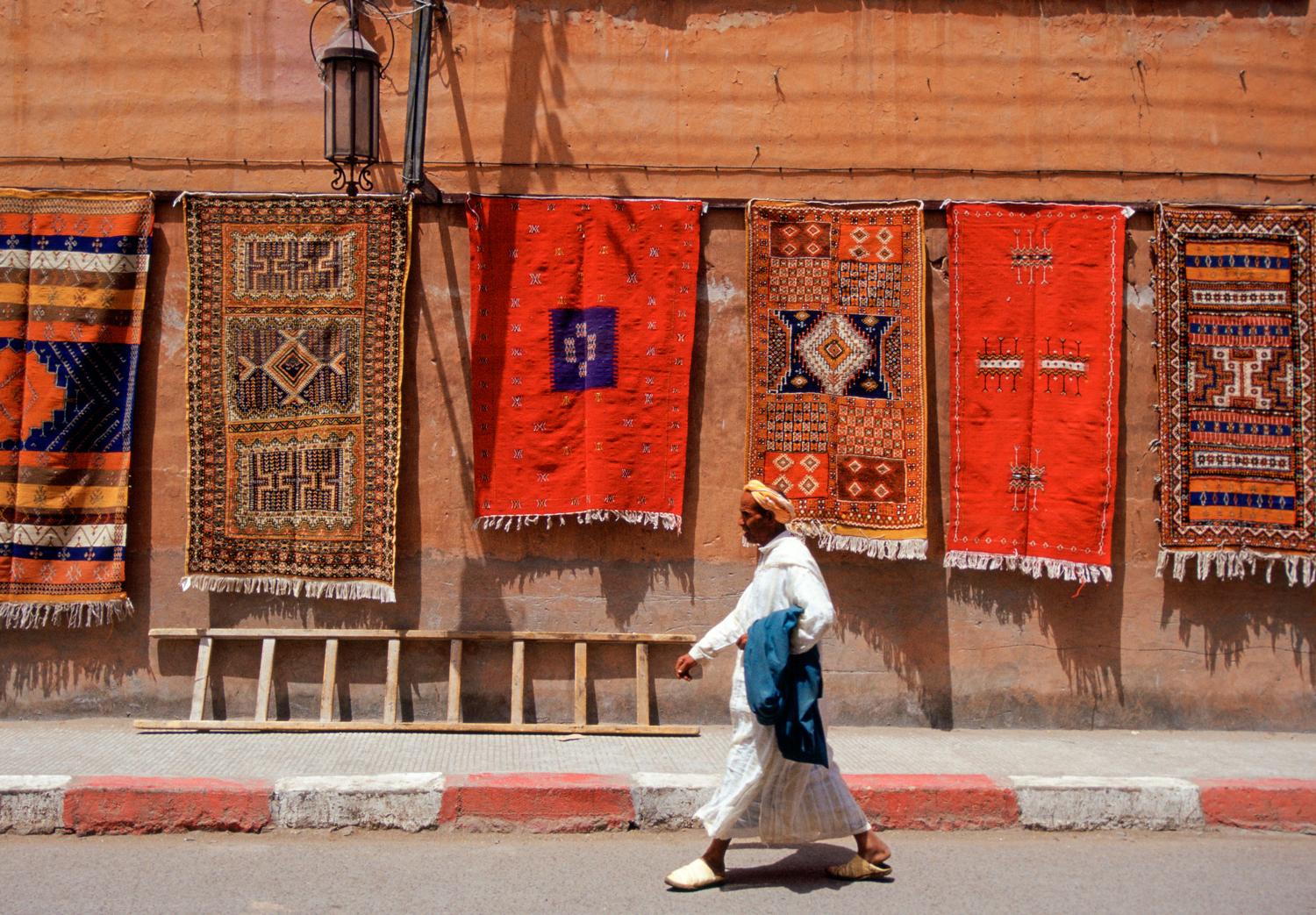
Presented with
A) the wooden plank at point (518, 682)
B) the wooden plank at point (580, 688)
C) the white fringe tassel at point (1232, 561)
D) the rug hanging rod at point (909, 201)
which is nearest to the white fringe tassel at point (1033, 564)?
the white fringe tassel at point (1232, 561)

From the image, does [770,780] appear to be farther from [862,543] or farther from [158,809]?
[158,809]

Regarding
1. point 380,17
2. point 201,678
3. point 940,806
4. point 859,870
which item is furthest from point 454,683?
point 380,17

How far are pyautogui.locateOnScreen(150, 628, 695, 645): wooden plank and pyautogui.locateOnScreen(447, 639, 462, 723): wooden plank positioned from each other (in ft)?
0.20

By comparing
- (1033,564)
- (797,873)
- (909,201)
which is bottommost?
(797,873)

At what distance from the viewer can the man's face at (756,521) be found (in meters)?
4.43

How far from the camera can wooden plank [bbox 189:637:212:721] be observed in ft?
20.8

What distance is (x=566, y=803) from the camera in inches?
201

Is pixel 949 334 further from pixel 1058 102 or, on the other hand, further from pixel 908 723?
pixel 908 723

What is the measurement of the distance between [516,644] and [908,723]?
85.0 inches

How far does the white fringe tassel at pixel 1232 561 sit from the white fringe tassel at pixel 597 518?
267 cm

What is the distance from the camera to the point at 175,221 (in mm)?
6590

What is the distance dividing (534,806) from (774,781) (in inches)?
47.2

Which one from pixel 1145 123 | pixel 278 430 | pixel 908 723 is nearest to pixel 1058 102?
pixel 1145 123

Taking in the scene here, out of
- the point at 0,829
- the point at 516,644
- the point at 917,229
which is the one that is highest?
the point at 917,229
